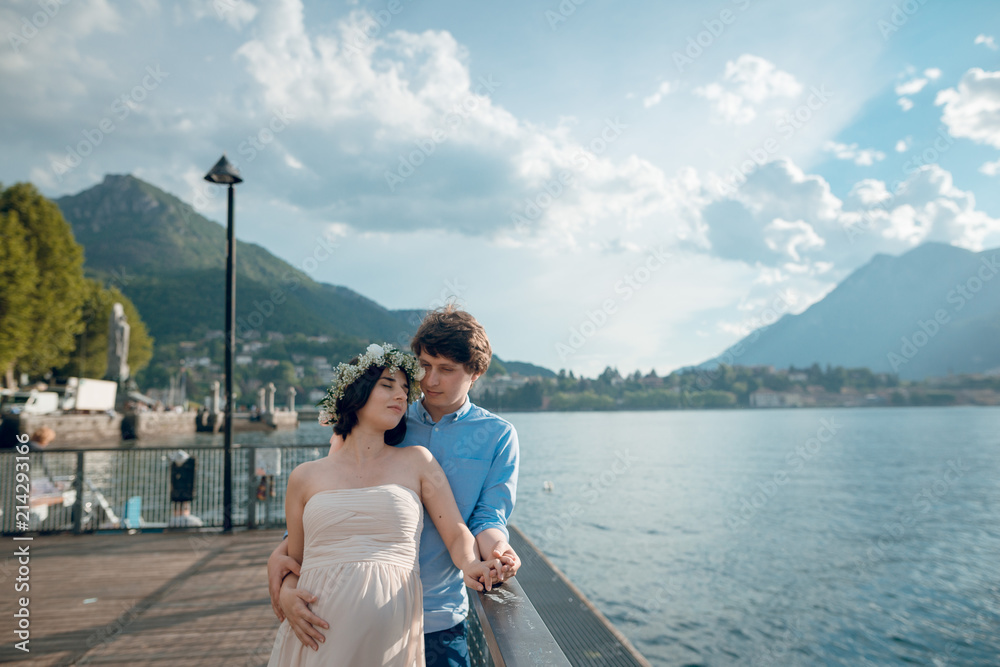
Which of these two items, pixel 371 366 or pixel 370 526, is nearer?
pixel 370 526

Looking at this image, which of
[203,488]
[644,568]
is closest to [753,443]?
[644,568]

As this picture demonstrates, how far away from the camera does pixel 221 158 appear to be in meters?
7.91

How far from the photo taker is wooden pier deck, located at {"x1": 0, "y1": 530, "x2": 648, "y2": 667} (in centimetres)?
388

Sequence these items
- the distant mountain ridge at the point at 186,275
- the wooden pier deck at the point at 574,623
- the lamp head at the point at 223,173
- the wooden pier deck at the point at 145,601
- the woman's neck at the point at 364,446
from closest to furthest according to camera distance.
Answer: the woman's neck at the point at 364,446 < the wooden pier deck at the point at 145,601 < the wooden pier deck at the point at 574,623 < the lamp head at the point at 223,173 < the distant mountain ridge at the point at 186,275

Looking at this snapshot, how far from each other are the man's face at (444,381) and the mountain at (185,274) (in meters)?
15.8

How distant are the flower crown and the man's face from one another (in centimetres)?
3

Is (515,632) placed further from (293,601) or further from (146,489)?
(146,489)

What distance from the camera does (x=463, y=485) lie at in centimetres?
194

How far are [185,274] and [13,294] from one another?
88541 millimetres

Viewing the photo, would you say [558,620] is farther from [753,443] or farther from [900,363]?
[900,363]

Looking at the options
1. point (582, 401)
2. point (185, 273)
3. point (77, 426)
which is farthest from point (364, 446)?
point (185, 273)

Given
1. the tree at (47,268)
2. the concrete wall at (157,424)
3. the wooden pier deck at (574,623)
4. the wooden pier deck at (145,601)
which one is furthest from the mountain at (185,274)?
the wooden pier deck at (574,623)

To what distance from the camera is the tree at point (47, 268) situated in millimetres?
28250

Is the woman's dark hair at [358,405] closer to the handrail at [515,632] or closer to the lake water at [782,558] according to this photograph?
the handrail at [515,632]
